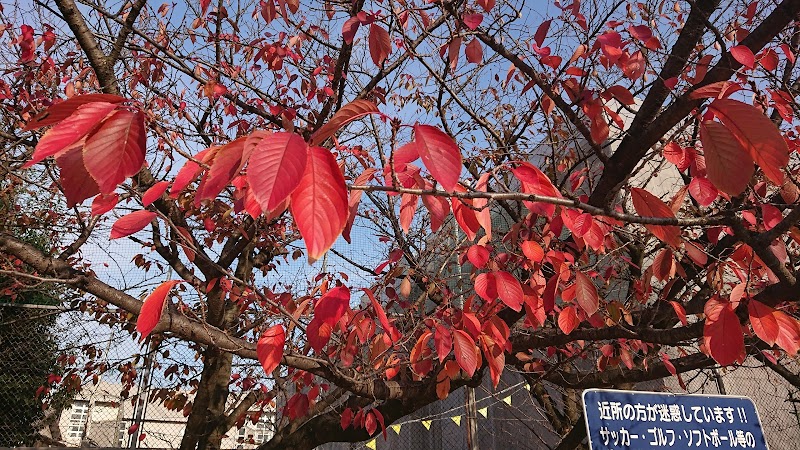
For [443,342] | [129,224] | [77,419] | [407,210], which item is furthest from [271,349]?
[77,419]

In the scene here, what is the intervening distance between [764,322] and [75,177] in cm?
149

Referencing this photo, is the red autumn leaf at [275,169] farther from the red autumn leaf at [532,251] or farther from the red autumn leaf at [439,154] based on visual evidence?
the red autumn leaf at [532,251]

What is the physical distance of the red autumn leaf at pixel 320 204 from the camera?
1.84ft

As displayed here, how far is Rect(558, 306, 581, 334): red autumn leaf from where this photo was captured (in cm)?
186

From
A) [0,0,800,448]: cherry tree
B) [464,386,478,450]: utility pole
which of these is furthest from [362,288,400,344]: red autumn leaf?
[464,386,478,450]: utility pole

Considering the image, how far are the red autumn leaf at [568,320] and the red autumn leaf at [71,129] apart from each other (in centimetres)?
164

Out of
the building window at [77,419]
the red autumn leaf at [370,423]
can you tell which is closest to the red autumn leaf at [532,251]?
the red autumn leaf at [370,423]

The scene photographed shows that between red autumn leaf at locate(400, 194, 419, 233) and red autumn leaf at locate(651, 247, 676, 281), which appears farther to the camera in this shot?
red autumn leaf at locate(651, 247, 676, 281)

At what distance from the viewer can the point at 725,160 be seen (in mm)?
828

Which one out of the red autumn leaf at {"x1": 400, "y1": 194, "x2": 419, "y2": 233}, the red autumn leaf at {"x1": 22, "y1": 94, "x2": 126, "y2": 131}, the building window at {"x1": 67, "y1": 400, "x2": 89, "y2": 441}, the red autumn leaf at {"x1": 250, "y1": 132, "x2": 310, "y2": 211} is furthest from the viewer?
the building window at {"x1": 67, "y1": 400, "x2": 89, "y2": 441}

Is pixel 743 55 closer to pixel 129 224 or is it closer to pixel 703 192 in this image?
pixel 703 192

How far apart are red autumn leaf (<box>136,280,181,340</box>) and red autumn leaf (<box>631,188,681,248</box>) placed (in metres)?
1.16

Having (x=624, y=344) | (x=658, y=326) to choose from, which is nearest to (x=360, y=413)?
(x=624, y=344)

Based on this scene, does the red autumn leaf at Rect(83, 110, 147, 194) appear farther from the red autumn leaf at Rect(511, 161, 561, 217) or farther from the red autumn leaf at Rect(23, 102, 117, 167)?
the red autumn leaf at Rect(511, 161, 561, 217)
